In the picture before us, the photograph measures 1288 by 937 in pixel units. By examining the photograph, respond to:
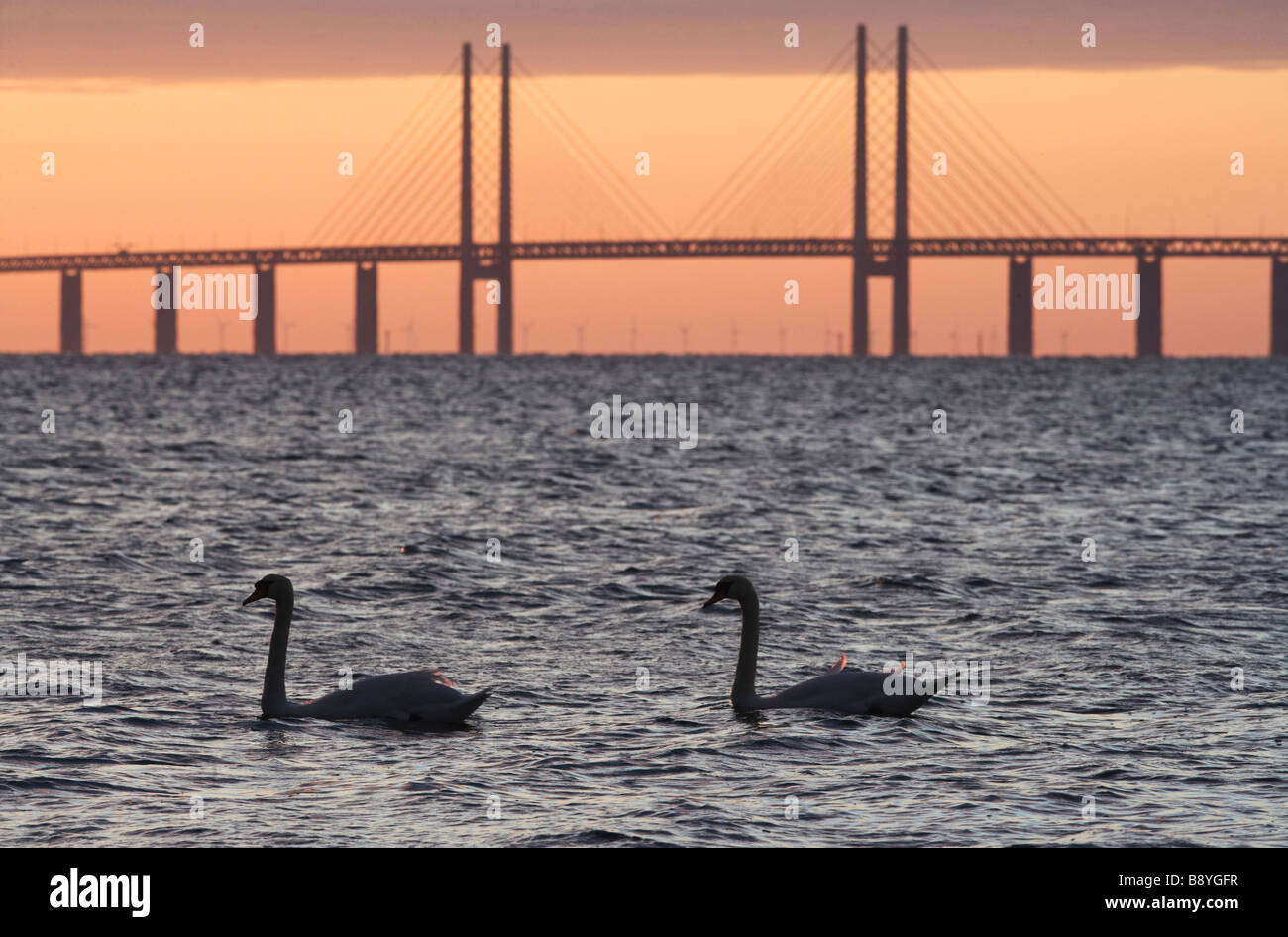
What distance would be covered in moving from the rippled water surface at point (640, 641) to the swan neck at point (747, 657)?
172 millimetres

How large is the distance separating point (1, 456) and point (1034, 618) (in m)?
29.1

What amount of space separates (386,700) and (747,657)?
256 cm

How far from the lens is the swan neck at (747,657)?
12.0m

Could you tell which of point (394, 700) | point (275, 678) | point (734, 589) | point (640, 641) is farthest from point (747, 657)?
point (275, 678)

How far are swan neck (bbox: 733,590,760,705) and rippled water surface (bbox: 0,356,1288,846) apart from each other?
0.17 meters

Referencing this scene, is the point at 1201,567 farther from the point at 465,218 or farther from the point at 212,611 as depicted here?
the point at 465,218

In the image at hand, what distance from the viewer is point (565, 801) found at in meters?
9.18

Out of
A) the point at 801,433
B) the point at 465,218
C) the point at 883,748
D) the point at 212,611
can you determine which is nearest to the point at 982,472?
the point at 801,433

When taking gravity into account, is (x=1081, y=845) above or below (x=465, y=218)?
below

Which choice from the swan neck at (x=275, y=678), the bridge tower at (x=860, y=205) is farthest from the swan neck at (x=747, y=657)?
the bridge tower at (x=860, y=205)

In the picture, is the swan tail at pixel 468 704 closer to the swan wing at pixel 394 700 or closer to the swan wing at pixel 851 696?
the swan wing at pixel 394 700

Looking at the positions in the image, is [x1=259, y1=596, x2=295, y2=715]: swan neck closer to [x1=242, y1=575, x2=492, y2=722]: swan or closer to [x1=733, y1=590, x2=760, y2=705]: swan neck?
[x1=242, y1=575, x2=492, y2=722]: swan

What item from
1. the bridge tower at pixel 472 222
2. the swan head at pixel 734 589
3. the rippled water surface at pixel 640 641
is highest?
the bridge tower at pixel 472 222

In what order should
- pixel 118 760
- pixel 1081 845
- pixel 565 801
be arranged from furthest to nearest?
pixel 118 760 < pixel 565 801 < pixel 1081 845
